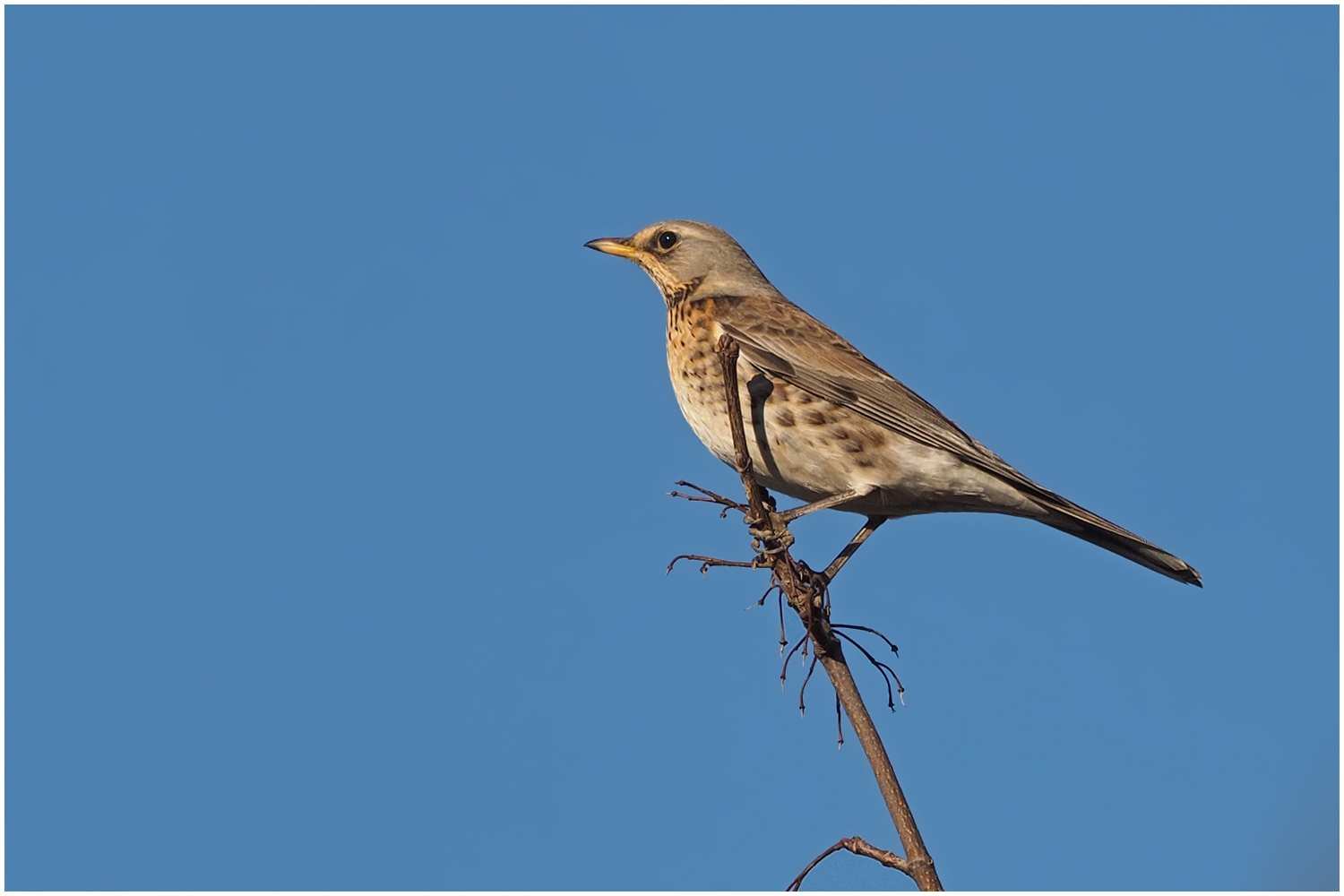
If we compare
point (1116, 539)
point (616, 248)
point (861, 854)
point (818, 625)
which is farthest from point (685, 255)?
point (861, 854)

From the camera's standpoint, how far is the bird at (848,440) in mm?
9555

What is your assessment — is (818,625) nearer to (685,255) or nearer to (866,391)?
(866,391)

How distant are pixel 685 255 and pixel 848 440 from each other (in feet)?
7.68

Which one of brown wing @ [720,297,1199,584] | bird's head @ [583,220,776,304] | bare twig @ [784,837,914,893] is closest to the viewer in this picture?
bare twig @ [784,837,914,893]

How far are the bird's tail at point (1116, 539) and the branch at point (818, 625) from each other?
1.76m

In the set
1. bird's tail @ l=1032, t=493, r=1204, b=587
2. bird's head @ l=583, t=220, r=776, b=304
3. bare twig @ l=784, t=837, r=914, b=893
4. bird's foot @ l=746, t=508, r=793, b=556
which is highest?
bird's head @ l=583, t=220, r=776, b=304

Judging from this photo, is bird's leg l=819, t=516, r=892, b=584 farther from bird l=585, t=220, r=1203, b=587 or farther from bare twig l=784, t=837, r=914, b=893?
bare twig l=784, t=837, r=914, b=893

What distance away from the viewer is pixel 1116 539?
31.0 feet

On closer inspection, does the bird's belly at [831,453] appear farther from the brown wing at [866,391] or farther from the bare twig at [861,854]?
the bare twig at [861,854]

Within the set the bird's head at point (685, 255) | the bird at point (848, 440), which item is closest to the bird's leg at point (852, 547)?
the bird at point (848, 440)

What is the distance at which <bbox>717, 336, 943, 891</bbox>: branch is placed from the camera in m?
5.35

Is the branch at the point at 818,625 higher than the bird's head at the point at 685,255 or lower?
lower

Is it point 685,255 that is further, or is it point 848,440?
point 685,255

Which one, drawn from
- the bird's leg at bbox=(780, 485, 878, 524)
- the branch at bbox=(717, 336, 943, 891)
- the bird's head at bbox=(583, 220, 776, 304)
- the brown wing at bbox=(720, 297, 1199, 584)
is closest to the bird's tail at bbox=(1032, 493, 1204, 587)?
the brown wing at bbox=(720, 297, 1199, 584)
